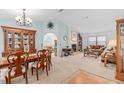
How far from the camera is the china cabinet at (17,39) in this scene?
4.95m

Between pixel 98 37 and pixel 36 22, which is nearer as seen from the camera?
pixel 36 22

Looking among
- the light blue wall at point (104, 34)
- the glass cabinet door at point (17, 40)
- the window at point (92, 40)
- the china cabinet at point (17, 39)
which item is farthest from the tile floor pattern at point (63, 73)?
the window at point (92, 40)

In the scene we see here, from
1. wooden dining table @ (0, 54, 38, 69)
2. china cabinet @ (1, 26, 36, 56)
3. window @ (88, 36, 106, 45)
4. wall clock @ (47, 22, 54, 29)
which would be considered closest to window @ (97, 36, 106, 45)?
window @ (88, 36, 106, 45)

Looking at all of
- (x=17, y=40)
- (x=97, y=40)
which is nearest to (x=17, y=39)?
(x=17, y=40)

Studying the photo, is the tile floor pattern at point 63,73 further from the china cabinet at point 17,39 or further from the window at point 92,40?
the window at point 92,40

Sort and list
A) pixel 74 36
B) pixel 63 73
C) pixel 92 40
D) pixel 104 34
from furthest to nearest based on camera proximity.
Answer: pixel 92 40
pixel 104 34
pixel 74 36
pixel 63 73

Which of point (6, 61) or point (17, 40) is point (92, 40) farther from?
point (6, 61)

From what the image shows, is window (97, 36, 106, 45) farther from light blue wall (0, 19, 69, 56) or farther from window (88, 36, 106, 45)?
light blue wall (0, 19, 69, 56)

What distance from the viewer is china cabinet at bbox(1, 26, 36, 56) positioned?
4.95 meters

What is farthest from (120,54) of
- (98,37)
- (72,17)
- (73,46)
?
(98,37)

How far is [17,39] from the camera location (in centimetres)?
542

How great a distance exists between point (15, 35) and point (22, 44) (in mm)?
536
